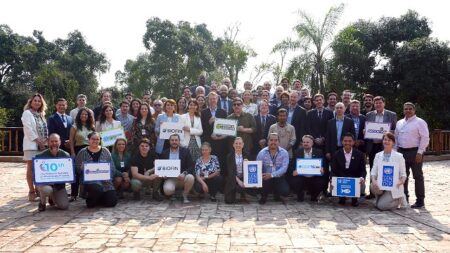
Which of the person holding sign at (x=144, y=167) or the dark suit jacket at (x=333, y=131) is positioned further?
the dark suit jacket at (x=333, y=131)

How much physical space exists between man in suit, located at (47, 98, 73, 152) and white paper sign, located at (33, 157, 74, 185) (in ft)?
3.38

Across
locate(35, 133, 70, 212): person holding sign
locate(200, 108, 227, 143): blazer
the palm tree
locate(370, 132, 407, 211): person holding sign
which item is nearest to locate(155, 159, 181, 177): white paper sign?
locate(200, 108, 227, 143): blazer

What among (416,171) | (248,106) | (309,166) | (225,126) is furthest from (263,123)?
(416,171)

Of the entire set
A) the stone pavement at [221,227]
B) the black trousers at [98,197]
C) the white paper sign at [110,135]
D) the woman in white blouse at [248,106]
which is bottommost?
the stone pavement at [221,227]

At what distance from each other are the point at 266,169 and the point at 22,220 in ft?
13.5

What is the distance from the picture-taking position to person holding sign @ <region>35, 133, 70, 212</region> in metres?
7.06

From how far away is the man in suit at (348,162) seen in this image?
7793 millimetres

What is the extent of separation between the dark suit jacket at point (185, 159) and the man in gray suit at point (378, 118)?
135 inches

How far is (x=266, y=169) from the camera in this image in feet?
26.4

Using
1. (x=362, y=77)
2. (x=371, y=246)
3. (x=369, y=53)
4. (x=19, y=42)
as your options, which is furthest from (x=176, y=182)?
(x=19, y=42)

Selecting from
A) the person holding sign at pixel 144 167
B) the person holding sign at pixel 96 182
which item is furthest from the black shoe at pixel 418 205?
the person holding sign at pixel 96 182

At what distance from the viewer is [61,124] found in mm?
8125

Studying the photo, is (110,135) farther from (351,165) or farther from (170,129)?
(351,165)

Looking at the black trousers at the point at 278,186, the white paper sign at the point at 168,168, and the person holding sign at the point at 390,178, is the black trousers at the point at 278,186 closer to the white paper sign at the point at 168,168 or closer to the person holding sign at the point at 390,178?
the person holding sign at the point at 390,178
